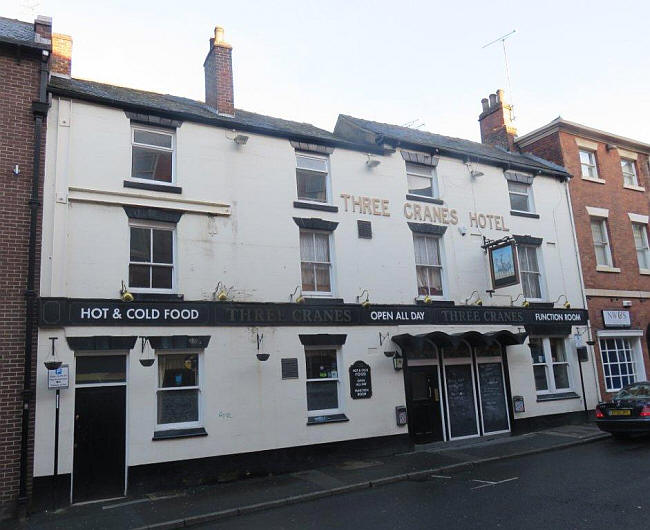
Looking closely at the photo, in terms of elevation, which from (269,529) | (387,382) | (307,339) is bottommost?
Result: (269,529)

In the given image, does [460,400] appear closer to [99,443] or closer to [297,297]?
[297,297]

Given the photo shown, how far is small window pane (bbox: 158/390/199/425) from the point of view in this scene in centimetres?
1159

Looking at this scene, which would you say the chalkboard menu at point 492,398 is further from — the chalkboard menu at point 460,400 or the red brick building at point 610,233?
the red brick building at point 610,233

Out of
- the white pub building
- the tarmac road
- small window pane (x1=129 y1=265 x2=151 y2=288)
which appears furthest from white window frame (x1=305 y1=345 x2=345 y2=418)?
small window pane (x1=129 y1=265 x2=151 y2=288)

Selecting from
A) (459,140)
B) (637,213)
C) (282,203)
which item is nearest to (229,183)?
(282,203)

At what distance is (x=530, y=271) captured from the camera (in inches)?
706

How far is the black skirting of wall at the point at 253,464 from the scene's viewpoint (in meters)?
10.9

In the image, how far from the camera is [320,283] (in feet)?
46.5

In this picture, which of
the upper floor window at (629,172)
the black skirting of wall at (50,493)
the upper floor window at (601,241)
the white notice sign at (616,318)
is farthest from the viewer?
the upper floor window at (629,172)

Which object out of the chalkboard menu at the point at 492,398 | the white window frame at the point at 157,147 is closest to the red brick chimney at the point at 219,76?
the white window frame at the point at 157,147

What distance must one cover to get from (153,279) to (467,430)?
9.56m

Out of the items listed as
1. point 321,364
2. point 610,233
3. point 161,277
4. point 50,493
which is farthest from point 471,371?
point 50,493

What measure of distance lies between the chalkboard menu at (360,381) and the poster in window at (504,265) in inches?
195

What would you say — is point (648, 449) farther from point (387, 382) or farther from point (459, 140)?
point (459, 140)
